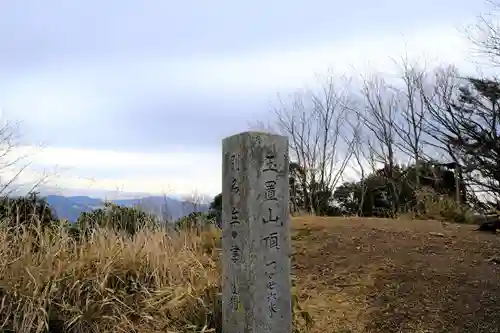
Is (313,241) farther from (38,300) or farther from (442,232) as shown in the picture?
(38,300)

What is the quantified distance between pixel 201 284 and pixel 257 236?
1.29m

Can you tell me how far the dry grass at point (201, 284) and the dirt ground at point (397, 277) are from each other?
0.01 m

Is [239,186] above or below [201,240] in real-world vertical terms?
above

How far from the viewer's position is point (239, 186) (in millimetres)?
Result: 4246

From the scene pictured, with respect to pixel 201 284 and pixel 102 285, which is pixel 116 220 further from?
pixel 201 284

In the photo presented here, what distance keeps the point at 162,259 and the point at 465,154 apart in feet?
38.6

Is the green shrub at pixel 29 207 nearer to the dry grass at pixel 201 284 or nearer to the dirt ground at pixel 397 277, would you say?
the dry grass at pixel 201 284

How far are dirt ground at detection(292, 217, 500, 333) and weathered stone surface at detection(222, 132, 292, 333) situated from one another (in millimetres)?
1125

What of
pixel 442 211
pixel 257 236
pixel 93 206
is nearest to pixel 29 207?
pixel 93 206

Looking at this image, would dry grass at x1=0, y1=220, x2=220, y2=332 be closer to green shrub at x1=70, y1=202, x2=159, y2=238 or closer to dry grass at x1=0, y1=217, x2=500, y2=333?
dry grass at x1=0, y1=217, x2=500, y2=333

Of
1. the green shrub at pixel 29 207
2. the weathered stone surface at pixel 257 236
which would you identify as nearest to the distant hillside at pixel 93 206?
the green shrub at pixel 29 207

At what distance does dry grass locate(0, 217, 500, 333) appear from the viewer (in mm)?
4859

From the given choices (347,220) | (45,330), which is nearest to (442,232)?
(347,220)

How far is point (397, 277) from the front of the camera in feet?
19.8
